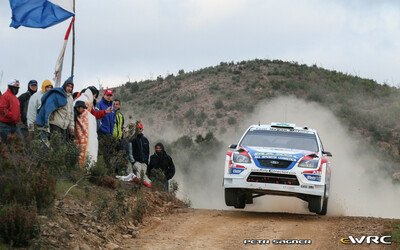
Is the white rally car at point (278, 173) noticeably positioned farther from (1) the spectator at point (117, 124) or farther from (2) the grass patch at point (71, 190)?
(2) the grass patch at point (71, 190)

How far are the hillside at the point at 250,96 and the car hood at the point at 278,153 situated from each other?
27766mm

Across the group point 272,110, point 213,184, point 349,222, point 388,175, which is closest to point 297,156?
point 349,222

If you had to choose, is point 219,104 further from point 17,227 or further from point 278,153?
→ point 17,227

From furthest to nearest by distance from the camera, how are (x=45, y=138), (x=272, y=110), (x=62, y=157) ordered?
(x=272, y=110) < (x=45, y=138) < (x=62, y=157)

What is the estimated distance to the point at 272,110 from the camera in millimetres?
49500

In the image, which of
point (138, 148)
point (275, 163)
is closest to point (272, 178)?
point (275, 163)

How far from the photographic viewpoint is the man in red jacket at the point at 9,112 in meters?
15.0

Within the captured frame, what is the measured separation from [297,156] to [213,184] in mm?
19768

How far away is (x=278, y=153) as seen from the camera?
16.0m

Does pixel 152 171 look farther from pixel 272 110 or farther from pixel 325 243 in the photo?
pixel 272 110

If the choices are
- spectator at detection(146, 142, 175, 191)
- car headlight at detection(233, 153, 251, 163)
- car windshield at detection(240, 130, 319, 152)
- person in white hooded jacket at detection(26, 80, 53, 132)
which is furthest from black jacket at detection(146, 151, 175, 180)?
person in white hooded jacket at detection(26, 80, 53, 132)

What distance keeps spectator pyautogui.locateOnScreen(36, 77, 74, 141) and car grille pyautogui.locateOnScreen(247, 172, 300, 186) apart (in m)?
3.61

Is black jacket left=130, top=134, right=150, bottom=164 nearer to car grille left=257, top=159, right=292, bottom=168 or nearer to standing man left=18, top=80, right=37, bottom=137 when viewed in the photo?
standing man left=18, top=80, right=37, bottom=137

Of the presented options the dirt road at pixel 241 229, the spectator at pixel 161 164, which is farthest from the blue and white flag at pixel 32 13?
the dirt road at pixel 241 229
